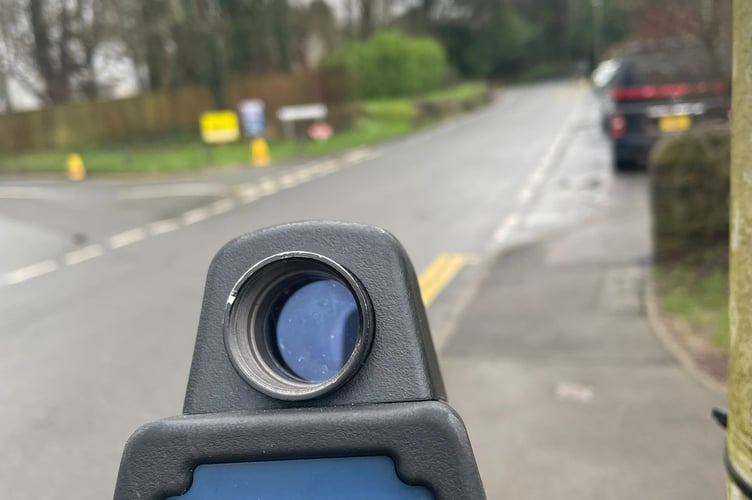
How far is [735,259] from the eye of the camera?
4.36 ft

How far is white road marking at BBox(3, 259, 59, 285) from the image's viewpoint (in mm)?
9198

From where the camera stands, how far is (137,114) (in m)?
28.1

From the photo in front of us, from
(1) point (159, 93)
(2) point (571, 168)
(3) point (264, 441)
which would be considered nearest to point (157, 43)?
(1) point (159, 93)

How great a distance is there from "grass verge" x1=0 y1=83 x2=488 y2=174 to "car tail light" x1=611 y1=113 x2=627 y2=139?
38.1 feet

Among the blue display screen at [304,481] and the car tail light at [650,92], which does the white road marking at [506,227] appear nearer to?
the car tail light at [650,92]

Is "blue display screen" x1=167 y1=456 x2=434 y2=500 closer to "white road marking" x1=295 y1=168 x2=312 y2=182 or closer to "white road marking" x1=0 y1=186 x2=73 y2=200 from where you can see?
"white road marking" x1=295 y1=168 x2=312 y2=182

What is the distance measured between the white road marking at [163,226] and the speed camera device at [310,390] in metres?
10.4

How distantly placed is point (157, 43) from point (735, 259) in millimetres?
28047

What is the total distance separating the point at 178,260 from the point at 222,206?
14.7 ft

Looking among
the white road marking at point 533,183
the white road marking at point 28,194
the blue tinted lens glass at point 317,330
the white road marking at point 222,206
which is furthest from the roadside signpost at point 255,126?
the blue tinted lens glass at point 317,330

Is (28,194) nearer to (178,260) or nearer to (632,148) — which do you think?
(178,260)

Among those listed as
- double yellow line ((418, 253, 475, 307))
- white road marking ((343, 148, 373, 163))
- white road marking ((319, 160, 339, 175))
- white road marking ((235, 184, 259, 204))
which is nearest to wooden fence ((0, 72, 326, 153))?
white road marking ((343, 148, 373, 163))

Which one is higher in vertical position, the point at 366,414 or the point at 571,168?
the point at 366,414

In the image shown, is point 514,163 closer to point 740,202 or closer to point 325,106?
point 325,106
